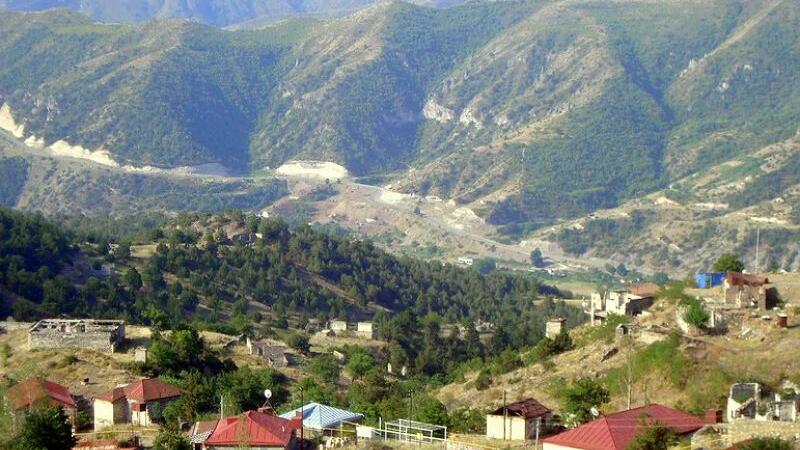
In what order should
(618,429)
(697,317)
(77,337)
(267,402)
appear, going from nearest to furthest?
1. (618,429)
2. (267,402)
3. (697,317)
4. (77,337)

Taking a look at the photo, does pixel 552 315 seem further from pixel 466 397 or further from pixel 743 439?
pixel 743 439

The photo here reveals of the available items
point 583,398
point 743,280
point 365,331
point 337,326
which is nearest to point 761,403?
point 583,398

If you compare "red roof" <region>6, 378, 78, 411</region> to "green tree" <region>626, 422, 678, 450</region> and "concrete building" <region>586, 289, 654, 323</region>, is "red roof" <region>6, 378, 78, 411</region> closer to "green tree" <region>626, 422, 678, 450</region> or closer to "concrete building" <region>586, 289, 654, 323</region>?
"green tree" <region>626, 422, 678, 450</region>

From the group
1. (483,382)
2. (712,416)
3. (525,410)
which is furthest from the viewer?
(483,382)

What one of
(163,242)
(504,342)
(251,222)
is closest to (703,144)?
(251,222)

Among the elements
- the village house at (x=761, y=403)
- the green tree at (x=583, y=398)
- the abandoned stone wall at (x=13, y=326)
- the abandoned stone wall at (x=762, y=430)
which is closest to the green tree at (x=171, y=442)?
the green tree at (x=583, y=398)

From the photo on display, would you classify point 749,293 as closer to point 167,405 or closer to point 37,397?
point 167,405

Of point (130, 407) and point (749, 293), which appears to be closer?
point (130, 407)
